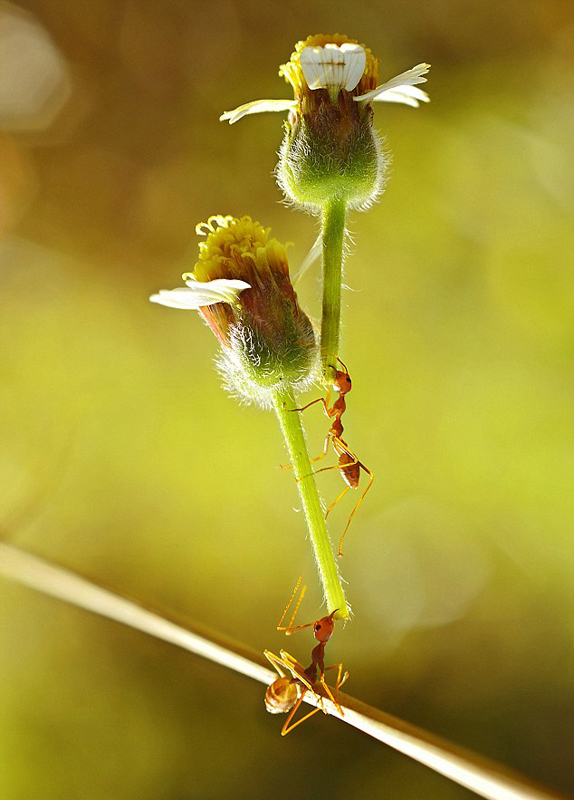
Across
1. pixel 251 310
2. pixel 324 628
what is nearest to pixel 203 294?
pixel 251 310

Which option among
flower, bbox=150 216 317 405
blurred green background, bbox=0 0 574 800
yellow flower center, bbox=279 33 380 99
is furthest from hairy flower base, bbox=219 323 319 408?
blurred green background, bbox=0 0 574 800

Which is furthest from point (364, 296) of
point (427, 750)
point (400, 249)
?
point (427, 750)

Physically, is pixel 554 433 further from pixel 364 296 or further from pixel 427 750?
pixel 427 750

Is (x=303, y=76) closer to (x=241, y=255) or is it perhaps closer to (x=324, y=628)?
(x=241, y=255)

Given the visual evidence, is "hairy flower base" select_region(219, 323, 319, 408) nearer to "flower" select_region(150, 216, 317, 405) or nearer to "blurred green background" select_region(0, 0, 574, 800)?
"flower" select_region(150, 216, 317, 405)

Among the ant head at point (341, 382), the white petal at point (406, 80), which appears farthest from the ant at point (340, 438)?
the white petal at point (406, 80)

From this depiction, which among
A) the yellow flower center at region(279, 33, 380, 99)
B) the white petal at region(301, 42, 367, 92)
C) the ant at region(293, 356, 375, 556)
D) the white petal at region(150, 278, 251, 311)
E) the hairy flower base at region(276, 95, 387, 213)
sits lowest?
the ant at region(293, 356, 375, 556)
